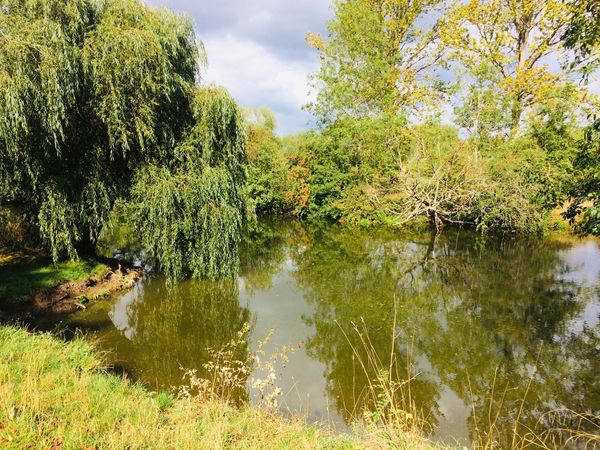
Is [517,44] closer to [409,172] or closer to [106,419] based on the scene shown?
[409,172]

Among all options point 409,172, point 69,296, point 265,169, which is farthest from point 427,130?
point 69,296

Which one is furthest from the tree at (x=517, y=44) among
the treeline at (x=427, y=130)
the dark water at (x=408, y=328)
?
the dark water at (x=408, y=328)

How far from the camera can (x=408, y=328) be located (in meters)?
9.55

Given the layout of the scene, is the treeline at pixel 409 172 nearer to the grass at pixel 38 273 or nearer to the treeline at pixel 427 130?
the treeline at pixel 427 130

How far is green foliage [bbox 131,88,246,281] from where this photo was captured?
10641 millimetres

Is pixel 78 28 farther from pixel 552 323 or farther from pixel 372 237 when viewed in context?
pixel 372 237

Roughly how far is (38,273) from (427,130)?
811 inches

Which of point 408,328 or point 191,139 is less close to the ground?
point 191,139

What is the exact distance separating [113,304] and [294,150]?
70.1ft

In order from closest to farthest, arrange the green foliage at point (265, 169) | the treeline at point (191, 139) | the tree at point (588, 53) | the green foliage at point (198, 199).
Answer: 1. the tree at point (588, 53)
2. the treeline at point (191, 139)
3. the green foliage at point (198, 199)
4. the green foliage at point (265, 169)

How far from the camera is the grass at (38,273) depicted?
984 cm

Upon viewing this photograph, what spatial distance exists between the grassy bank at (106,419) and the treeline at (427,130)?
16.9 m

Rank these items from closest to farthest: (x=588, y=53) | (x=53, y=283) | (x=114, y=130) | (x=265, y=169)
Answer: (x=588, y=53)
(x=114, y=130)
(x=53, y=283)
(x=265, y=169)

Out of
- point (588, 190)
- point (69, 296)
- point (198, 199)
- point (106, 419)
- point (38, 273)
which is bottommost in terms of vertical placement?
point (69, 296)
